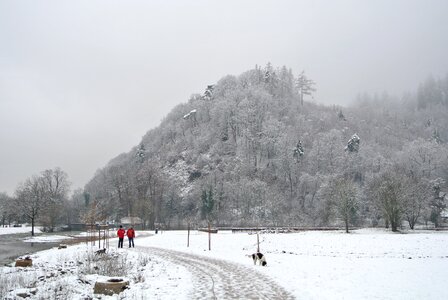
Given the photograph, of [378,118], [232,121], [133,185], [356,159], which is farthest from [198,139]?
[378,118]

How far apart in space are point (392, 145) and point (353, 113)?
1162 inches

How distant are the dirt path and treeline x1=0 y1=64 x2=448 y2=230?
4062 centimetres

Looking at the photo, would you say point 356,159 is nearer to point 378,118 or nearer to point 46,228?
point 378,118

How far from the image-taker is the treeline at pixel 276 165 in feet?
231

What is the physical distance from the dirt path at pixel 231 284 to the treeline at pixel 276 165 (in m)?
40.6

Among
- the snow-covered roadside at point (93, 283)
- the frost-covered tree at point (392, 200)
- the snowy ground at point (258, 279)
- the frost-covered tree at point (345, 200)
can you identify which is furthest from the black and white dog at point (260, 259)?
the frost-covered tree at point (392, 200)

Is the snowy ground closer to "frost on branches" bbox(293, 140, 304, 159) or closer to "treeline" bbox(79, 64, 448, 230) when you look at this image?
"treeline" bbox(79, 64, 448, 230)

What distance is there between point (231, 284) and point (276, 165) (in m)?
101

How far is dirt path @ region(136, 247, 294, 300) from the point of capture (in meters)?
12.8

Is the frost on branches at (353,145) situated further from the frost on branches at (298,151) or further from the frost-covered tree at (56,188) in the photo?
the frost-covered tree at (56,188)

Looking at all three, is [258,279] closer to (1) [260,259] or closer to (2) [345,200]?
(1) [260,259]

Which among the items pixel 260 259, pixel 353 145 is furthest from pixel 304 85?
pixel 260 259

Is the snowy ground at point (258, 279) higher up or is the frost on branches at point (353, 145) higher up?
the frost on branches at point (353, 145)

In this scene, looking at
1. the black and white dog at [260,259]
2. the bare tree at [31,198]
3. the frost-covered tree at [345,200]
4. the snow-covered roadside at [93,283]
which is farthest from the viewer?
the bare tree at [31,198]
